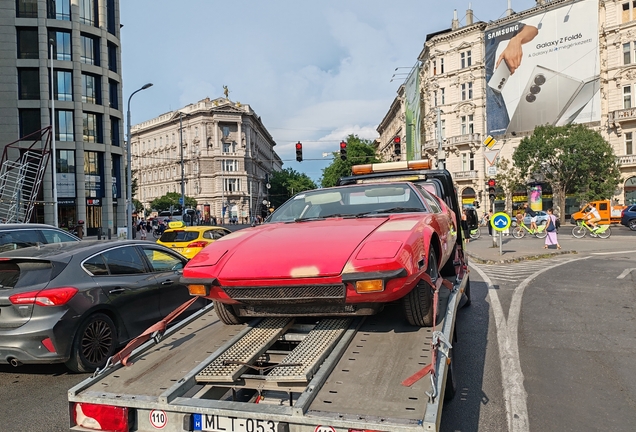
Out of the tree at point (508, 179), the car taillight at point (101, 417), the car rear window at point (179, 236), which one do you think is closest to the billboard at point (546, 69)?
the tree at point (508, 179)

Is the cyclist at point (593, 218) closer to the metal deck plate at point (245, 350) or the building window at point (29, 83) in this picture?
the metal deck plate at point (245, 350)

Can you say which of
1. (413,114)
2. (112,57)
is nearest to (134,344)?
(112,57)

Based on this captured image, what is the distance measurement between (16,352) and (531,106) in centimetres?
5504

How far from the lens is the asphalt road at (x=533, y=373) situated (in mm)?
4000

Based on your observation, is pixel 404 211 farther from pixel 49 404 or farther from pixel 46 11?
pixel 46 11

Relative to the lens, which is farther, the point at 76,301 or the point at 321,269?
the point at 76,301

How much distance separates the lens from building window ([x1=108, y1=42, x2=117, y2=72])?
42.5 metres

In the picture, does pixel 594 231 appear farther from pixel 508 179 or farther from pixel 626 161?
pixel 508 179

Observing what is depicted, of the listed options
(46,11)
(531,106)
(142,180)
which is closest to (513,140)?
(531,106)

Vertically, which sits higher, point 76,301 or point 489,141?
point 489,141

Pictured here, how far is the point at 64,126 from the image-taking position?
39.1m

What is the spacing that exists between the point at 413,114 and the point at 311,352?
5766cm

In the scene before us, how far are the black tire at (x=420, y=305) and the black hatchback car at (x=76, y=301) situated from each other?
3352 millimetres

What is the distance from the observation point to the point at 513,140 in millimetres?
55250
